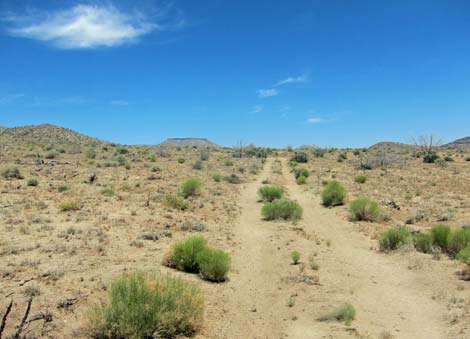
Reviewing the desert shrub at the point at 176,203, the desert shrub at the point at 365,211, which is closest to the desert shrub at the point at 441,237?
the desert shrub at the point at 365,211

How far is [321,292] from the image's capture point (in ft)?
30.5

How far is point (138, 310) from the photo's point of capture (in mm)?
6355

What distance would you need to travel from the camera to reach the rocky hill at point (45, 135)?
227 ft

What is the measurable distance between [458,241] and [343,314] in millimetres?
6358

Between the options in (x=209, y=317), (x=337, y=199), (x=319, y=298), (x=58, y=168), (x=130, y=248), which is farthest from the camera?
(x=58, y=168)

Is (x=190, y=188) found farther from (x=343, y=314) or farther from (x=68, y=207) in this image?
(x=343, y=314)

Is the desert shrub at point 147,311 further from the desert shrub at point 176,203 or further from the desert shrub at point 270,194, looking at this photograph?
the desert shrub at point 270,194

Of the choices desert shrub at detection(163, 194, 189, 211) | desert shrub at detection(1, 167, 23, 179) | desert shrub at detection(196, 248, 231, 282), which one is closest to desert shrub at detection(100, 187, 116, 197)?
desert shrub at detection(163, 194, 189, 211)

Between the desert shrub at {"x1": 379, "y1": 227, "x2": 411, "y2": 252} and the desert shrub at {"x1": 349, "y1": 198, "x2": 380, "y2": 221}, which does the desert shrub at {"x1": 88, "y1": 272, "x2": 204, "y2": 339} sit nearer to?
the desert shrub at {"x1": 379, "y1": 227, "x2": 411, "y2": 252}

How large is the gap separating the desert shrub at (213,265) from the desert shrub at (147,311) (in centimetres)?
254

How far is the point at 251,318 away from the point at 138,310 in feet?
8.46

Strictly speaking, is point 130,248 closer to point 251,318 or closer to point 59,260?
point 59,260

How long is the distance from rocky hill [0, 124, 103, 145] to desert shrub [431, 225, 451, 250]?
6525cm

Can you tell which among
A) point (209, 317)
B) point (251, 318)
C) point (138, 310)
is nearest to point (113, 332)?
point (138, 310)
